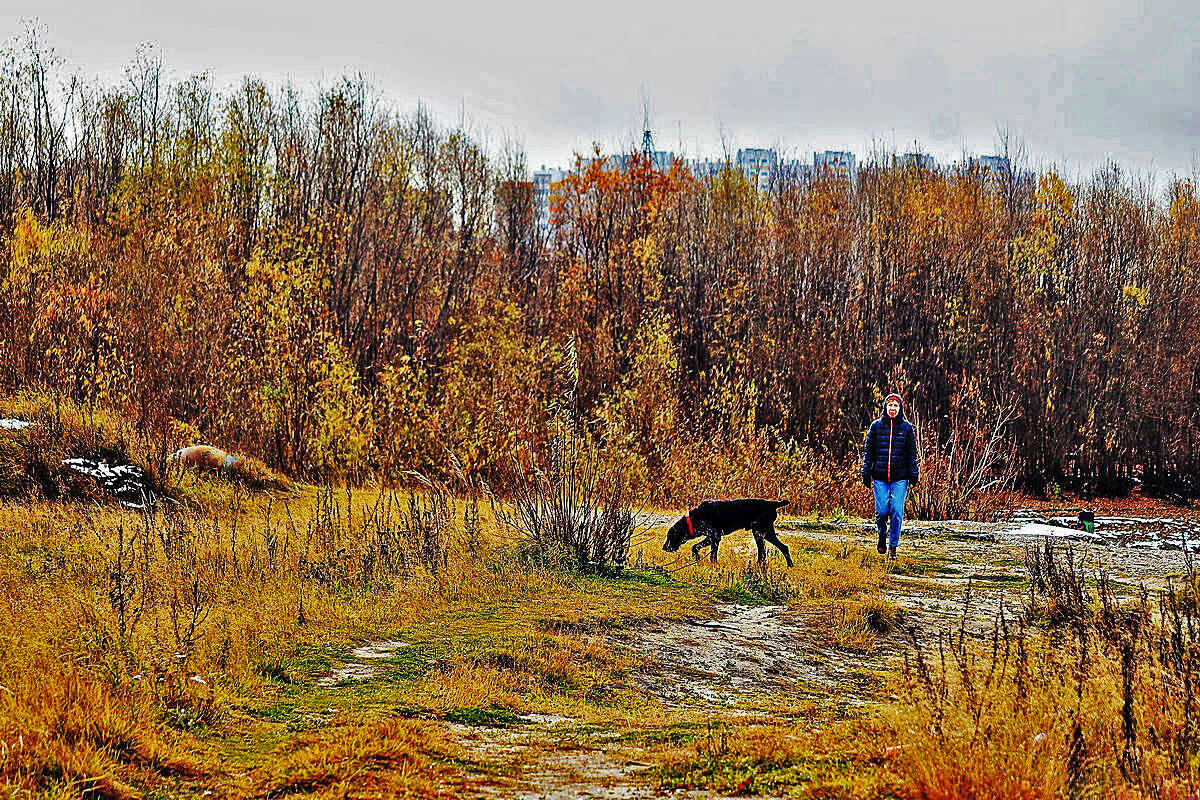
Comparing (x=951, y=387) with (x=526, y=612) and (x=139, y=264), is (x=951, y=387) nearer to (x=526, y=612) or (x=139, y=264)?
(x=139, y=264)

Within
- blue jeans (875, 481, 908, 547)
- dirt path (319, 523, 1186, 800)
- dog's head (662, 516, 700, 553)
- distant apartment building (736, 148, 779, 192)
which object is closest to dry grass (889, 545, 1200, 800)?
dirt path (319, 523, 1186, 800)

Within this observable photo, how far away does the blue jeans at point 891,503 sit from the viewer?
13.2m

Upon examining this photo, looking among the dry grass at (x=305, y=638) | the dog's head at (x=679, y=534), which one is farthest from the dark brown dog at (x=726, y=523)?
Result: the dry grass at (x=305, y=638)

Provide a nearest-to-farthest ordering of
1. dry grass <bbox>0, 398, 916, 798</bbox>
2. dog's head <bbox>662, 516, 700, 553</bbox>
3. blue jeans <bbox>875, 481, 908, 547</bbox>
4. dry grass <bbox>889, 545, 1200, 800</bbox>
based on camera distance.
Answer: dry grass <bbox>889, 545, 1200, 800</bbox> < dry grass <bbox>0, 398, 916, 798</bbox> < dog's head <bbox>662, 516, 700, 553</bbox> < blue jeans <bbox>875, 481, 908, 547</bbox>

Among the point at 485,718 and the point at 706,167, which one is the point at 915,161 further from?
the point at 485,718

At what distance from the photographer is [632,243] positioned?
1157 inches

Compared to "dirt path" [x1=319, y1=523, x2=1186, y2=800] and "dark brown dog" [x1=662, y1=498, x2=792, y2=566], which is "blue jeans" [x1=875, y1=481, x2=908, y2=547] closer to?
"dirt path" [x1=319, y1=523, x2=1186, y2=800]

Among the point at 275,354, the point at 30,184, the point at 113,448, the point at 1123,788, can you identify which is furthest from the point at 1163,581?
the point at 30,184

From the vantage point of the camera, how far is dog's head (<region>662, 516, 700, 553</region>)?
12.0 m

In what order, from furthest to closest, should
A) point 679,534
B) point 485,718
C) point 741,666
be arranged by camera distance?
point 679,534
point 741,666
point 485,718

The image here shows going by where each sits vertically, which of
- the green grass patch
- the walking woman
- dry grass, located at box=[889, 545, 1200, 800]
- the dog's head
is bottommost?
the green grass patch

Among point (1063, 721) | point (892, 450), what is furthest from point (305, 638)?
point (892, 450)

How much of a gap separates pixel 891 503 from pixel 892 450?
694 millimetres

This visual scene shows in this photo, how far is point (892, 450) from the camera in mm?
12977
